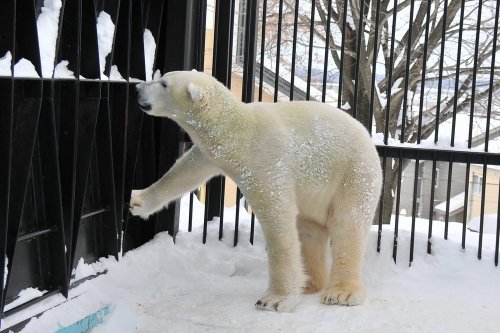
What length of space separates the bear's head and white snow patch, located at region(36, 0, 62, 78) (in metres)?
0.62

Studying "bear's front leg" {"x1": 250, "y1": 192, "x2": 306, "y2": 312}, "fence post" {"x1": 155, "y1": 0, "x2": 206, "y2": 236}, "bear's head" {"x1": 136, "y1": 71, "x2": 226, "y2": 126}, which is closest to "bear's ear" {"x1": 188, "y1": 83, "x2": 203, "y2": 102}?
"bear's head" {"x1": 136, "y1": 71, "x2": 226, "y2": 126}

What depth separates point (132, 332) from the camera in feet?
12.3

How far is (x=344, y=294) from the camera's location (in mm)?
4227

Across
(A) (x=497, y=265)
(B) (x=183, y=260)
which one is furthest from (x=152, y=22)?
(A) (x=497, y=265)

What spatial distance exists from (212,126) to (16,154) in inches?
46.9

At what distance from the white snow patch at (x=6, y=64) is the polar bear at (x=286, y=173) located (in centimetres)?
97

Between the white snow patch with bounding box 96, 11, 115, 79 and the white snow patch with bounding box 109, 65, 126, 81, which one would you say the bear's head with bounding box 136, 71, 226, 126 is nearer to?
the white snow patch with bounding box 96, 11, 115, 79

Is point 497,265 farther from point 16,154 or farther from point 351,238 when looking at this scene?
point 16,154

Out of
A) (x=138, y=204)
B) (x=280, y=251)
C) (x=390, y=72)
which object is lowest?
(x=280, y=251)

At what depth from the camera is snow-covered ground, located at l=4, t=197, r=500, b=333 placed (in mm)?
3877

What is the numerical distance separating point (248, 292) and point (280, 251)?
63 centimetres

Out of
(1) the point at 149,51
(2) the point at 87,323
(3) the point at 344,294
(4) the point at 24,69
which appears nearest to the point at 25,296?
(2) the point at 87,323

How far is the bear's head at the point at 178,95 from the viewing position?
157 inches

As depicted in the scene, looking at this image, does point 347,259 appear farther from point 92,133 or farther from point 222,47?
point 222,47
